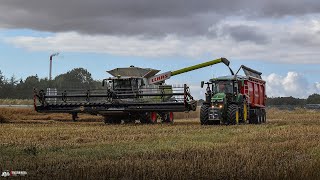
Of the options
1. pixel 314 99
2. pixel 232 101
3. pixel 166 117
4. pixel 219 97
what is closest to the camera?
pixel 219 97

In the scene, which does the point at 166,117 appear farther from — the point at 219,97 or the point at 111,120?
the point at 219,97

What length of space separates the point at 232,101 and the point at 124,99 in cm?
583

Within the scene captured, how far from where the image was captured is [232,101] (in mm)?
27156

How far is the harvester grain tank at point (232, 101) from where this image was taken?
25.8 meters

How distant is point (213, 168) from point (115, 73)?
21.1 m

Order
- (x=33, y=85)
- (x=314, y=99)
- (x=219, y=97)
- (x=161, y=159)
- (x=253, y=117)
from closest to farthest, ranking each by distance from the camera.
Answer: (x=161, y=159)
(x=219, y=97)
(x=253, y=117)
(x=33, y=85)
(x=314, y=99)

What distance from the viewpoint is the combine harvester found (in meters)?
25.8

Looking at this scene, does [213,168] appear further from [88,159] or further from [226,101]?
[226,101]

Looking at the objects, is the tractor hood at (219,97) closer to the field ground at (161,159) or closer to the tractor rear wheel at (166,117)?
the tractor rear wheel at (166,117)

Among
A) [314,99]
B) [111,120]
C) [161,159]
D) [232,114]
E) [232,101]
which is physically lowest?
[161,159]

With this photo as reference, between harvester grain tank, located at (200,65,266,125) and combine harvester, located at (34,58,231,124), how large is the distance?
1051 mm

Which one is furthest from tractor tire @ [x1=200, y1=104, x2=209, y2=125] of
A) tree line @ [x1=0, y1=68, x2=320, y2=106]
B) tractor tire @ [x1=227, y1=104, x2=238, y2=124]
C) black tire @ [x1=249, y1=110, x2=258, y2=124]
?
tree line @ [x1=0, y1=68, x2=320, y2=106]

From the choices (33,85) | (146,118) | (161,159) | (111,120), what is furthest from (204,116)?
(33,85)

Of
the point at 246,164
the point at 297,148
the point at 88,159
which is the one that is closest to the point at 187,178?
the point at 246,164
